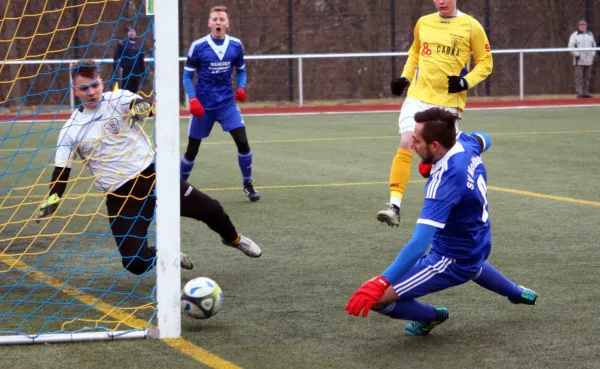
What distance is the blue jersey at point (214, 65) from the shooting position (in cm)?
1063

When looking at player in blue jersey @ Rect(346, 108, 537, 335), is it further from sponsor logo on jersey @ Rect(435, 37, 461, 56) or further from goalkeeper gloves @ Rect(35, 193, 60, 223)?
sponsor logo on jersey @ Rect(435, 37, 461, 56)

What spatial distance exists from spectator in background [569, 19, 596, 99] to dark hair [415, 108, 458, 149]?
73.6 ft

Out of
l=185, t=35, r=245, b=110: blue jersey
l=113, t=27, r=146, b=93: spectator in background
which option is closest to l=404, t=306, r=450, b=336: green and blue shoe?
l=113, t=27, r=146, b=93: spectator in background

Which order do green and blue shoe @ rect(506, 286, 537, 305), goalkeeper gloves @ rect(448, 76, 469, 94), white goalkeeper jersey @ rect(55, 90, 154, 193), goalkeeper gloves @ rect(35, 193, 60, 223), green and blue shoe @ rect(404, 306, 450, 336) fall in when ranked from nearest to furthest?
green and blue shoe @ rect(404, 306, 450, 336) < green and blue shoe @ rect(506, 286, 537, 305) < goalkeeper gloves @ rect(35, 193, 60, 223) < white goalkeeper jersey @ rect(55, 90, 154, 193) < goalkeeper gloves @ rect(448, 76, 469, 94)

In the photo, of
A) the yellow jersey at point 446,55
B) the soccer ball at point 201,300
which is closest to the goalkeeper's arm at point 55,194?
the soccer ball at point 201,300

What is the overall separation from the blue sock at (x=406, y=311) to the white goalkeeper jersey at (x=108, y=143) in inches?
80.9

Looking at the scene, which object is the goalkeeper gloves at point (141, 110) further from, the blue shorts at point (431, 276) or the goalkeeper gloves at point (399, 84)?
the goalkeeper gloves at point (399, 84)

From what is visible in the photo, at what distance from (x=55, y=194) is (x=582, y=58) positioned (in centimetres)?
2227

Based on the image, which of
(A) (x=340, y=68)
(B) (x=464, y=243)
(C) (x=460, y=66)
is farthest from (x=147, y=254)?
(A) (x=340, y=68)

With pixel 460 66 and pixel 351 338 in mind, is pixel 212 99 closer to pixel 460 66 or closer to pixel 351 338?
pixel 460 66

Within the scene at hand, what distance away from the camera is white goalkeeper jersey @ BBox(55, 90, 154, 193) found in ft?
20.6

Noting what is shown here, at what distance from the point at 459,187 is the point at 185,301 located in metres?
1.53

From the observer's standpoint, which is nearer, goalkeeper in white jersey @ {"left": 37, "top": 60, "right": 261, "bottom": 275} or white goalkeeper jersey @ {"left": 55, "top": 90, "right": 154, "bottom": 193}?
goalkeeper in white jersey @ {"left": 37, "top": 60, "right": 261, "bottom": 275}

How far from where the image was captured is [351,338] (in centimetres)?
501
